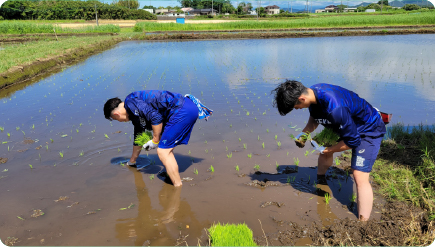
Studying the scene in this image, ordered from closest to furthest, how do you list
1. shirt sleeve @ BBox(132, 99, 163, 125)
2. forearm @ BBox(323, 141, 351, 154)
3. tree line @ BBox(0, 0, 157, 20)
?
forearm @ BBox(323, 141, 351, 154), shirt sleeve @ BBox(132, 99, 163, 125), tree line @ BBox(0, 0, 157, 20)

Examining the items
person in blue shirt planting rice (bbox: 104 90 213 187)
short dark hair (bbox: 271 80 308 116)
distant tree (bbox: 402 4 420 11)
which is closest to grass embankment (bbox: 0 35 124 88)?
person in blue shirt planting rice (bbox: 104 90 213 187)

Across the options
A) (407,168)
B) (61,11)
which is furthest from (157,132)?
(61,11)

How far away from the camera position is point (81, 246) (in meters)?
2.48

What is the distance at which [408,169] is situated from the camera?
3.41m

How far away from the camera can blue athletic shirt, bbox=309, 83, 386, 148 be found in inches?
96.1

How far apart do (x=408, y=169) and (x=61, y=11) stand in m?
44.9

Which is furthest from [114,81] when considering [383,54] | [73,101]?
[383,54]

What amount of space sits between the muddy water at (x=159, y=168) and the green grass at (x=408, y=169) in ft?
1.27

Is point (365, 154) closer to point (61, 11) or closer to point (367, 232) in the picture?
point (367, 232)

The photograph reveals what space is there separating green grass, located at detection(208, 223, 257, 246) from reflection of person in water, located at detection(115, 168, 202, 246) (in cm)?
28

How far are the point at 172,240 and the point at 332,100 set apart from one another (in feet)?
5.53

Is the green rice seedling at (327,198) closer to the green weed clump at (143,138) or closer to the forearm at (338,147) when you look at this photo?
the forearm at (338,147)

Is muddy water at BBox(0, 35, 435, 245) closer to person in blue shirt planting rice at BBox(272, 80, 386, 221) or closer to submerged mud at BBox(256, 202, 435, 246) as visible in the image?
submerged mud at BBox(256, 202, 435, 246)

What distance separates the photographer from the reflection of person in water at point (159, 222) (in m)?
2.58
